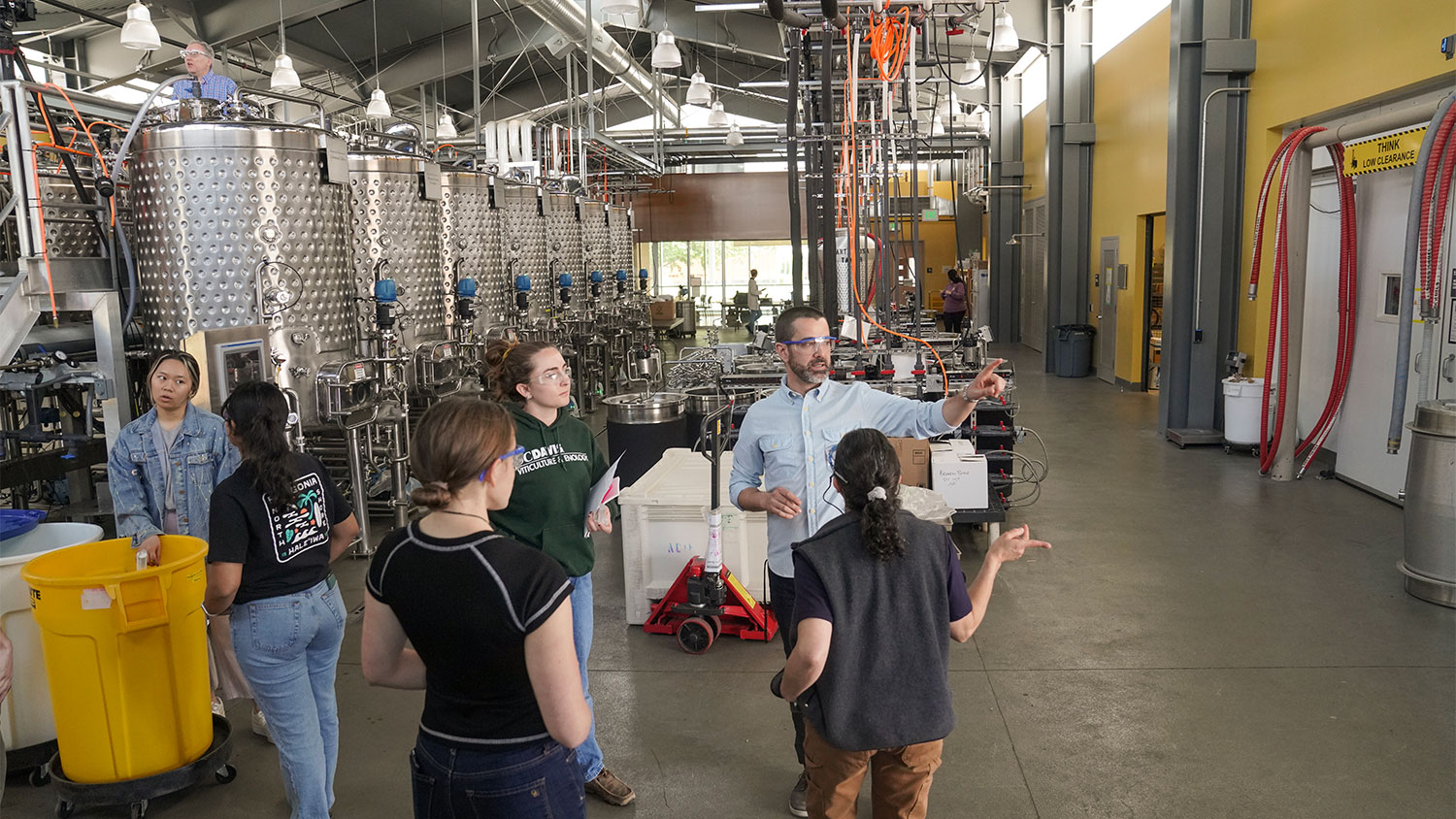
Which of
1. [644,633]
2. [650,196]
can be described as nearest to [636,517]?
[644,633]

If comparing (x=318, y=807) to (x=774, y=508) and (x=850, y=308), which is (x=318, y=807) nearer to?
(x=774, y=508)

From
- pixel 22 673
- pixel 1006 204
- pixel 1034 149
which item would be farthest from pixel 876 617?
pixel 1006 204

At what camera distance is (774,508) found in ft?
8.38

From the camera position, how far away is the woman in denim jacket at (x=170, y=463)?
10.5 ft

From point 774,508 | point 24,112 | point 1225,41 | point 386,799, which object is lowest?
point 386,799

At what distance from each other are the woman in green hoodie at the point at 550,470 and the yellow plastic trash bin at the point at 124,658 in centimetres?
102

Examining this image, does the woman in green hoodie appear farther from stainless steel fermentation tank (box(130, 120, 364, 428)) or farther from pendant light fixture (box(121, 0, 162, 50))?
pendant light fixture (box(121, 0, 162, 50))

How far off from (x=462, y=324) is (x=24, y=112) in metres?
3.73

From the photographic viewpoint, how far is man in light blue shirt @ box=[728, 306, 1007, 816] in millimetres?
2766

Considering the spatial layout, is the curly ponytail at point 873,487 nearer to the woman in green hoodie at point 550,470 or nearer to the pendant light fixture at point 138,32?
the woman in green hoodie at point 550,470

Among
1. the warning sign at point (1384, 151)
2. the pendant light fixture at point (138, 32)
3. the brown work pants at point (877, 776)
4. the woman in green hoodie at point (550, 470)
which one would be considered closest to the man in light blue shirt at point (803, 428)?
the woman in green hoodie at point (550, 470)

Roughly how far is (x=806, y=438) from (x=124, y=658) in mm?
2015

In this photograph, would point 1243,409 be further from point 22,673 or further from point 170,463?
point 22,673

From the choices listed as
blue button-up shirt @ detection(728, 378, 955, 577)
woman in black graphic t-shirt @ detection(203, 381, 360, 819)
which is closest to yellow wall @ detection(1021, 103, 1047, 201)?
blue button-up shirt @ detection(728, 378, 955, 577)
